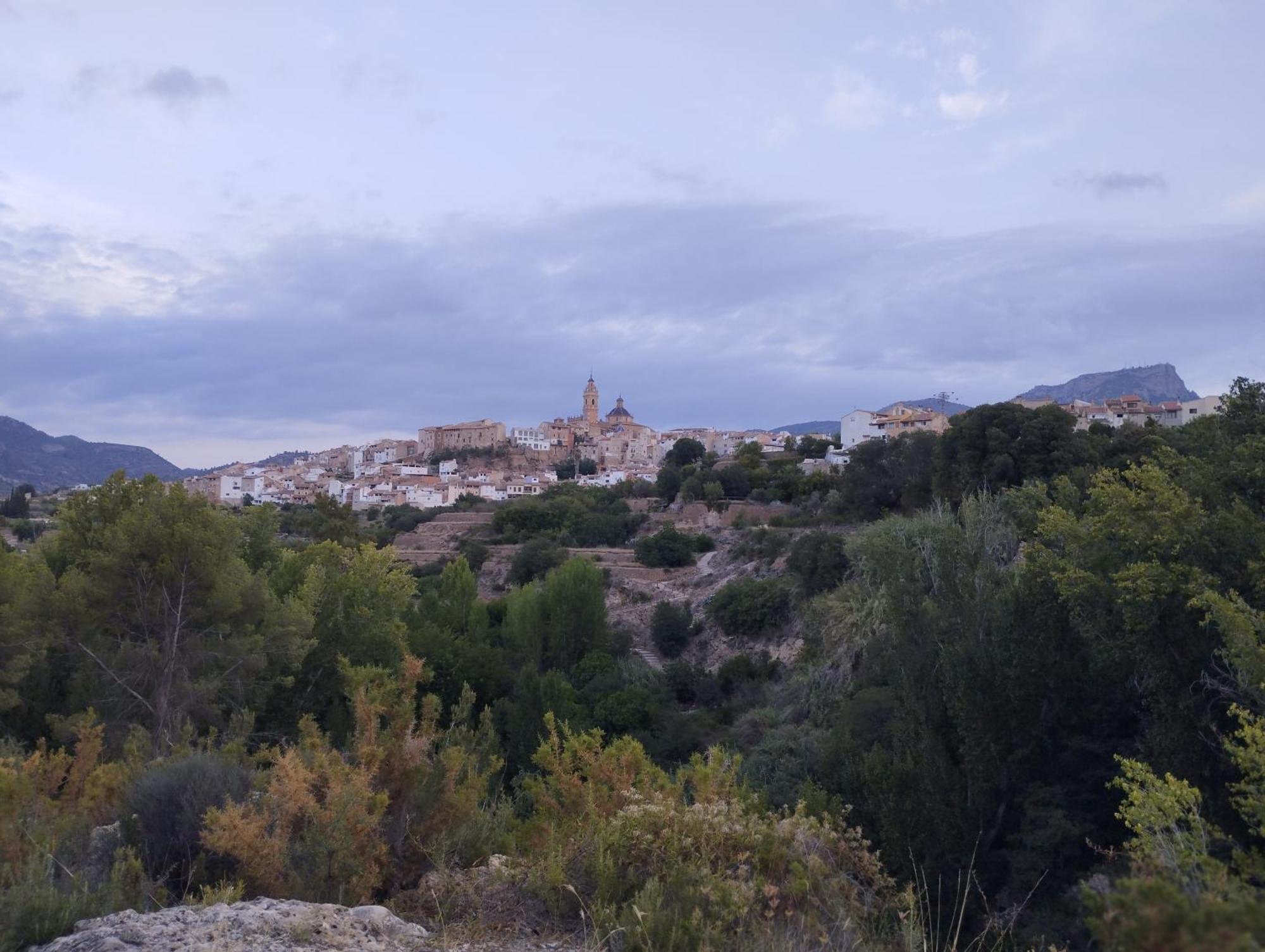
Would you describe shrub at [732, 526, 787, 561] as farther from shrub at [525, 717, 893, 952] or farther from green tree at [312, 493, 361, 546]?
shrub at [525, 717, 893, 952]

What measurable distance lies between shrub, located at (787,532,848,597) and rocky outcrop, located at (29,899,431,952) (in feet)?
74.7

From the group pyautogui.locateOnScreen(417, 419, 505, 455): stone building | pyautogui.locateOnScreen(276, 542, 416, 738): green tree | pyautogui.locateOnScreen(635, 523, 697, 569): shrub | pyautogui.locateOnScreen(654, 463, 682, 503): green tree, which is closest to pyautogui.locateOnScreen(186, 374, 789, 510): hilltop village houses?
pyautogui.locateOnScreen(417, 419, 505, 455): stone building

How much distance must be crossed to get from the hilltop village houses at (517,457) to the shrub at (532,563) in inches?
764

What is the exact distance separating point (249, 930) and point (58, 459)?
390ft

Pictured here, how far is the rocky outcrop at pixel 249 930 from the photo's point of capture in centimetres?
342

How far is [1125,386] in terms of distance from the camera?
107 meters

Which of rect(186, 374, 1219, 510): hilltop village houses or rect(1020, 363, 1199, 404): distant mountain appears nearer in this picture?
A: rect(186, 374, 1219, 510): hilltop village houses

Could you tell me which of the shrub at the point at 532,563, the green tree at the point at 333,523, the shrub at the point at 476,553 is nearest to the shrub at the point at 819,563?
the shrub at the point at 532,563

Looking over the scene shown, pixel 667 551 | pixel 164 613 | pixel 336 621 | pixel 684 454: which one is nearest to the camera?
pixel 164 613

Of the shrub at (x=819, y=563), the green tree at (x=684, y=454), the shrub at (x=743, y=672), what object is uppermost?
the green tree at (x=684, y=454)

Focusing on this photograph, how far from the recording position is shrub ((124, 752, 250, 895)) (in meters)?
4.62

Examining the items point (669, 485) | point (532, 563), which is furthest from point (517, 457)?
point (532, 563)

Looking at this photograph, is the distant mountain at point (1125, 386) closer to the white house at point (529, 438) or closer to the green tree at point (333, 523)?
the white house at point (529, 438)

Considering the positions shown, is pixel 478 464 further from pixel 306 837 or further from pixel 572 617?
pixel 306 837
